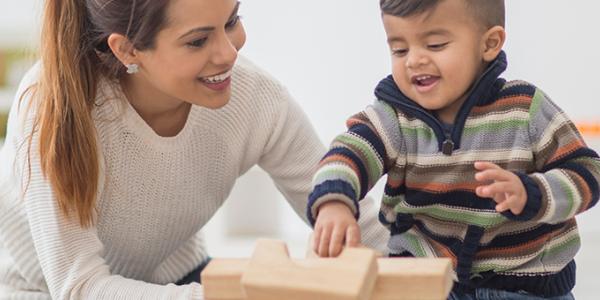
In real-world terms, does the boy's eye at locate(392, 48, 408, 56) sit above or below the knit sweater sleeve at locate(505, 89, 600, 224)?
above

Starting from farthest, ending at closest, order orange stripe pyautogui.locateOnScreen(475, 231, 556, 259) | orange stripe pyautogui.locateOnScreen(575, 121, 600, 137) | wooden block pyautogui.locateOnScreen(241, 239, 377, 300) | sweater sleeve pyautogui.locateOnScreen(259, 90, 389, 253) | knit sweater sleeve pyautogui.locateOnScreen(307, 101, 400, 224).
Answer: orange stripe pyautogui.locateOnScreen(575, 121, 600, 137)
sweater sleeve pyautogui.locateOnScreen(259, 90, 389, 253)
orange stripe pyautogui.locateOnScreen(475, 231, 556, 259)
knit sweater sleeve pyautogui.locateOnScreen(307, 101, 400, 224)
wooden block pyautogui.locateOnScreen(241, 239, 377, 300)

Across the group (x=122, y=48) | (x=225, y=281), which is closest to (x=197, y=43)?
(x=122, y=48)

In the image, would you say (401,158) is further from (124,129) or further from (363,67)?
(363,67)

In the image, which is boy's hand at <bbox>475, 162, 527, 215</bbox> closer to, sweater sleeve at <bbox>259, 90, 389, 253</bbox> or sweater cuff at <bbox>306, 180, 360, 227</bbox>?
sweater cuff at <bbox>306, 180, 360, 227</bbox>

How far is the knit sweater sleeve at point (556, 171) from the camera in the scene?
1.16m

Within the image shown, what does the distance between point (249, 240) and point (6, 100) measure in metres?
0.85

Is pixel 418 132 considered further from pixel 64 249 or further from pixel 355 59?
pixel 355 59

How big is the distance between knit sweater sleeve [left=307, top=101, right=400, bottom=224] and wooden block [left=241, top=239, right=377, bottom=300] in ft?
0.67

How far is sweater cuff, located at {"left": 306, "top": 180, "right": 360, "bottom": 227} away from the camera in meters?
1.16

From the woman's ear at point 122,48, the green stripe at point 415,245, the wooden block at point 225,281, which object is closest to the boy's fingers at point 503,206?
the green stripe at point 415,245

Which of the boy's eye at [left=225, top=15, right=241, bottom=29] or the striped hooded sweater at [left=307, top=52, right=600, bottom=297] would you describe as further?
the boy's eye at [left=225, top=15, right=241, bottom=29]

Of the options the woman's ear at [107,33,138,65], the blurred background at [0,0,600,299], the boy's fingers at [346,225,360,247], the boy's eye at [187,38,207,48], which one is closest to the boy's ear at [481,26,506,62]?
the boy's fingers at [346,225,360,247]

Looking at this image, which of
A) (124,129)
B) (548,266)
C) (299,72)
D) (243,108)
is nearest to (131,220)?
(124,129)

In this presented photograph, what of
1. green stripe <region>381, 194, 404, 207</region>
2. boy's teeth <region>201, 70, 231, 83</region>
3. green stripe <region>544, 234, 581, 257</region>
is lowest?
green stripe <region>544, 234, 581, 257</region>
